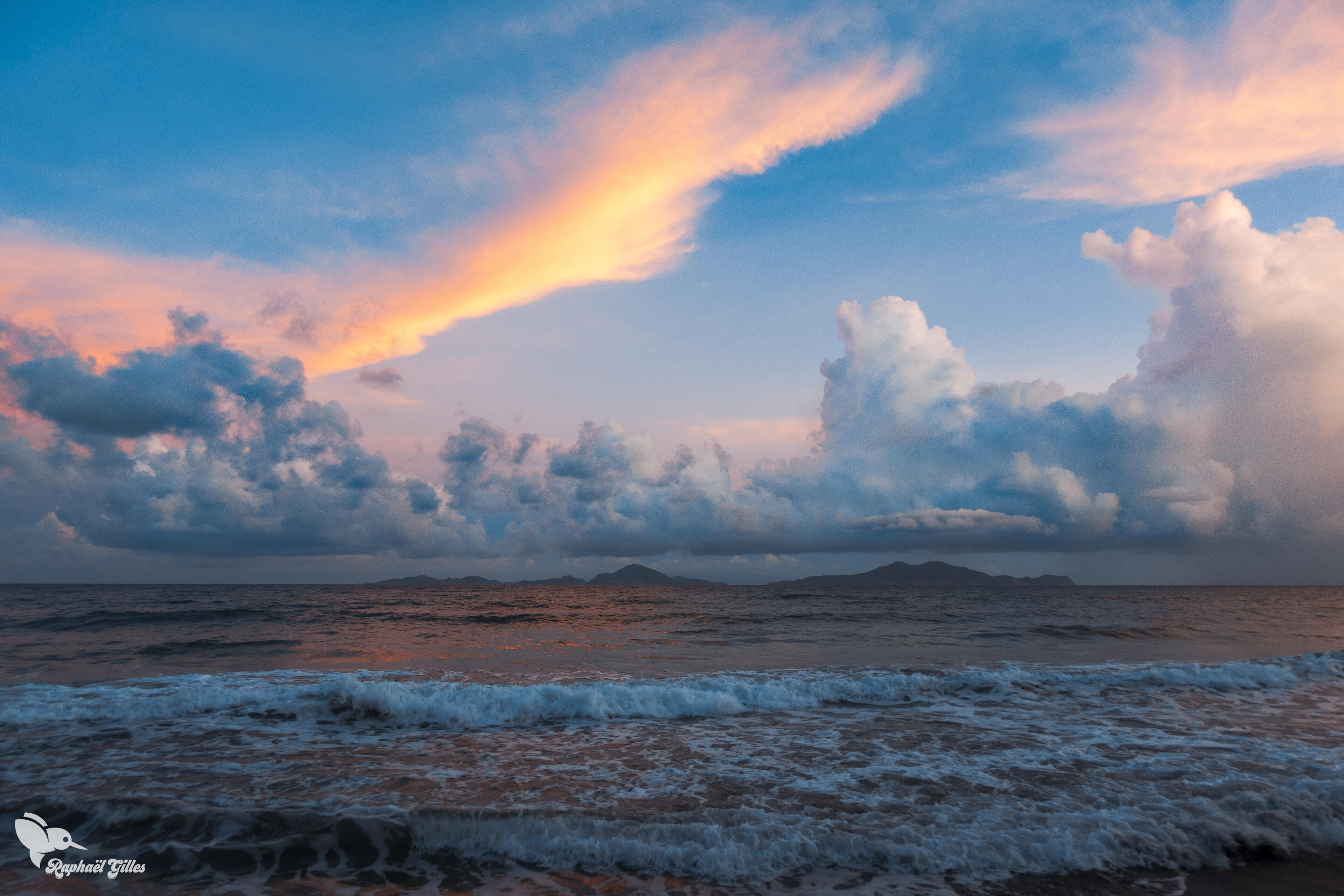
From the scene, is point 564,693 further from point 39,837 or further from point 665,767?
point 39,837

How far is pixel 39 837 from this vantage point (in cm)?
782

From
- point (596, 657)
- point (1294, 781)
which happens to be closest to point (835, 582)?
point (596, 657)

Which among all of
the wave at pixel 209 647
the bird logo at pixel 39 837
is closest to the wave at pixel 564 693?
the bird logo at pixel 39 837

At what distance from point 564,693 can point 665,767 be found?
5.15 m

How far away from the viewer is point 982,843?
7477 millimetres

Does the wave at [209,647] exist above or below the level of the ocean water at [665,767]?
below

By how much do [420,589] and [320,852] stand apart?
123 meters

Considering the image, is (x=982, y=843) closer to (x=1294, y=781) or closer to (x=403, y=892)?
(x=1294, y=781)

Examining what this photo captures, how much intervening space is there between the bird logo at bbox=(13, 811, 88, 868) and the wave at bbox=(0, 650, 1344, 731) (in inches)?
221

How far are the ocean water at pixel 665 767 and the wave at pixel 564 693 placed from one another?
0.30ft

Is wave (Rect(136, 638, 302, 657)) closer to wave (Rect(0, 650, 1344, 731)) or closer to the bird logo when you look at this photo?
wave (Rect(0, 650, 1344, 731))

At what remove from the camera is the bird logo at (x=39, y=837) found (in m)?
7.52

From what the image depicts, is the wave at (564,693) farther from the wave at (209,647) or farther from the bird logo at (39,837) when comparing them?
the wave at (209,647)

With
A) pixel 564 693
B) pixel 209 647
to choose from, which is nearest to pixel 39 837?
pixel 564 693
